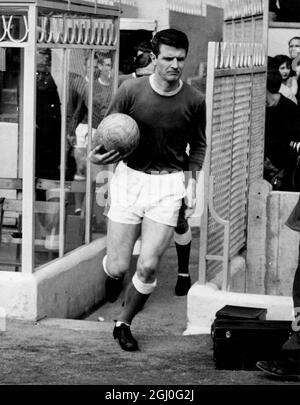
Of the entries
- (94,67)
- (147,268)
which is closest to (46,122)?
(94,67)

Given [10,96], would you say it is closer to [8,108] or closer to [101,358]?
[8,108]

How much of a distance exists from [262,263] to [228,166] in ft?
4.90

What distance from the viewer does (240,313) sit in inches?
320

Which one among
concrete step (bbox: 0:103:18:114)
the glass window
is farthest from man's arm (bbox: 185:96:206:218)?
concrete step (bbox: 0:103:18:114)

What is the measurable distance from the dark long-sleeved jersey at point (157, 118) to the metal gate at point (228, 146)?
1.52ft

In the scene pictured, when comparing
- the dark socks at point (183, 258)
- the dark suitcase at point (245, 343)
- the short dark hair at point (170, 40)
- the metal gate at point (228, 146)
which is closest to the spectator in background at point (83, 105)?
the dark socks at point (183, 258)

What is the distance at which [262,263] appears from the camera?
35.0ft

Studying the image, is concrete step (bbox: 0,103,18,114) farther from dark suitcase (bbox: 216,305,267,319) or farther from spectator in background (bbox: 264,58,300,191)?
spectator in background (bbox: 264,58,300,191)

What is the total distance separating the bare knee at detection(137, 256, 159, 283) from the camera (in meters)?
8.05

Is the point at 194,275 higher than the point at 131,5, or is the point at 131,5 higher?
the point at 131,5

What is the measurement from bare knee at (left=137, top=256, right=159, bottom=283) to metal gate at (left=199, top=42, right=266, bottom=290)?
0.86m

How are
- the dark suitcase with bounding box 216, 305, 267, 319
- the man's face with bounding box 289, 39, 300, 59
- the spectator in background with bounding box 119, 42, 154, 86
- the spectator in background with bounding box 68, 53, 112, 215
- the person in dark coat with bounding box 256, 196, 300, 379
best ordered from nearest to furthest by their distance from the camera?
1. the person in dark coat with bounding box 256, 196, 300, 379
2. the dark suitcase with bounding box 216, 305, 267, 319
3. the spectator in background with bounding box 68, 53, 112, 215
4. the spectator in background with bounding box 119, 42, 154, 86
5. the man's face with bounding box 289, 39, 300, 59
